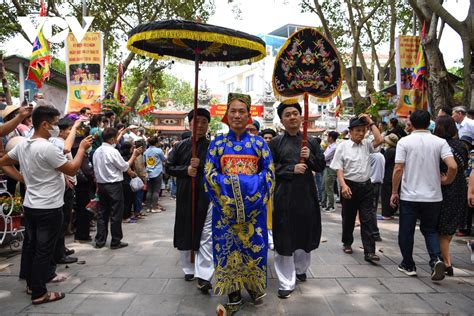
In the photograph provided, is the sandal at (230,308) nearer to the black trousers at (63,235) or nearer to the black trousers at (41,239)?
the black trousers at (41,239)

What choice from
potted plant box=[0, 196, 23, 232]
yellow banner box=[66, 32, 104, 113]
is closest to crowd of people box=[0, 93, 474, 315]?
potted plant box=[0, 196, 23, 232]

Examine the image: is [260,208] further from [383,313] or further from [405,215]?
[405,215]

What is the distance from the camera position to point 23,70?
30.1 ft

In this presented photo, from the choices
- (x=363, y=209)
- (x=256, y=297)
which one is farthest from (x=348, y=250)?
(x=256, y=297)

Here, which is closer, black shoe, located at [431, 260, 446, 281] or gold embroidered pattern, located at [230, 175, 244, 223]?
gold embroidered pattern, located at [230, 175, 244, 223]

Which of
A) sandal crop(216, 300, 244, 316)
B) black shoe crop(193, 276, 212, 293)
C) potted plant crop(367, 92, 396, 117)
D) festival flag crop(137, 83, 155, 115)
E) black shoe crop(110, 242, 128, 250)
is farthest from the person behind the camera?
festival flag crop(137, 83, 155, 115)

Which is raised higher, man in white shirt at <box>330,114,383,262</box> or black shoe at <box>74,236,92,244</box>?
man in white shirt at <box>330,114,383,262</box>

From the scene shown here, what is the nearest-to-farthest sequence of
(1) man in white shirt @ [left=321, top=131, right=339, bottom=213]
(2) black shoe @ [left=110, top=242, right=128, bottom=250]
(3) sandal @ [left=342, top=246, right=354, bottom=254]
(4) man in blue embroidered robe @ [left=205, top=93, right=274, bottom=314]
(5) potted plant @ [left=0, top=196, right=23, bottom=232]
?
(4) man in blue embroidered robe @ [left=205, top=93, right=274, bottom=314]
(5) potted plant @ [left=0, top=196, right=23, bottom=232]
(3) sandal @ [left=342, top=246, right=354, bottom=254]
(2) black shoe @ [left=110, top=242, right=128, bottom=250]
(1) man in white shirt @ [left=321, top=131, right=339, bottom=213]

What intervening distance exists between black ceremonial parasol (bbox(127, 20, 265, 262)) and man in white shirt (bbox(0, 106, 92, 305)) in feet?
3.89

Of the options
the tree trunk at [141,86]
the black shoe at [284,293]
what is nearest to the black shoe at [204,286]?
the black shoe at [284,293]

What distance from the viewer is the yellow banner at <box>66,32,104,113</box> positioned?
9398 mm

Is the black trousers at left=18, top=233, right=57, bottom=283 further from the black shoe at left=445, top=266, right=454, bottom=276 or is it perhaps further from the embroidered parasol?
the black shoe at left=445, top=266, right=454, bottom=276

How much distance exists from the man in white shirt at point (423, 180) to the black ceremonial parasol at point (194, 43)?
6.46 ft

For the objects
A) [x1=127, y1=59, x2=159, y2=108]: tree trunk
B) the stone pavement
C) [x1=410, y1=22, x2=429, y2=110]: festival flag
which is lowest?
the stone pavement
